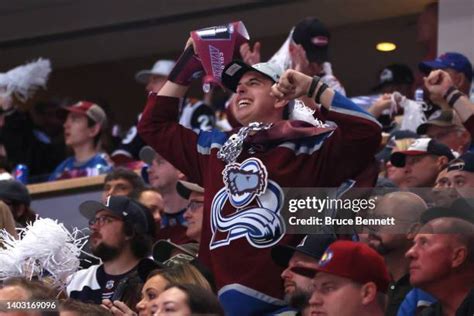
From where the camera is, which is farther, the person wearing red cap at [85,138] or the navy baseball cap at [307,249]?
the person wearing red cap at [85,138]

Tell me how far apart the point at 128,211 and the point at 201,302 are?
6.93 feet

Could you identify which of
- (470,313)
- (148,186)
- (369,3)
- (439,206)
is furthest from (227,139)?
(369,3)

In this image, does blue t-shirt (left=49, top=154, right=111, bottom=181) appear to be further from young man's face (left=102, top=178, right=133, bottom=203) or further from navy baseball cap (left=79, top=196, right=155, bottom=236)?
navy baseball cap (left=79, top=196, right=155, bottom=236)

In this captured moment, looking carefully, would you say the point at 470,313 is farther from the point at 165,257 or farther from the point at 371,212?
the point at 165,257

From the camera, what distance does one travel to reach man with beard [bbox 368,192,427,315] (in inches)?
287

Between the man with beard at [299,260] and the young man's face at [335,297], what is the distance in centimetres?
20

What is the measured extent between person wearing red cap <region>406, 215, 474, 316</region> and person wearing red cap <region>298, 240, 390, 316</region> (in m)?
0.24

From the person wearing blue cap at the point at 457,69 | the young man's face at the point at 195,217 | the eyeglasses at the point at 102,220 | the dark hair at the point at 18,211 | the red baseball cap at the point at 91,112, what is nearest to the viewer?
the young man's face at the point at 195,217

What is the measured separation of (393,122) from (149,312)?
373 centimetres

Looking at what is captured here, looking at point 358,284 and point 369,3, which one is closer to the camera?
point 358,284

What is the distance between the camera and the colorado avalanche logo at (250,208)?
7.10 meters

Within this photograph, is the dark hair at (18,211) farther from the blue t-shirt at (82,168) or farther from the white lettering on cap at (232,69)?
the white lettering on cap at (232,69)

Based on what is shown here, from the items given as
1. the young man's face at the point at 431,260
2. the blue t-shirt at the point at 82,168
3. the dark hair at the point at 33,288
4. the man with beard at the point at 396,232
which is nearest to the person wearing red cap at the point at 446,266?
the young man's face at the point at 431,260

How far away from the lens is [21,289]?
6750 millimetres
